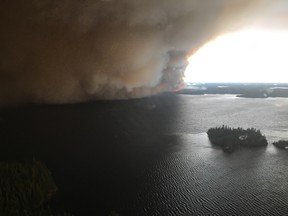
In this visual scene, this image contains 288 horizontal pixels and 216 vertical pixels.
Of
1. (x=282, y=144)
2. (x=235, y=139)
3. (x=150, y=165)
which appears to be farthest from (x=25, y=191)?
(x=282, y=144)

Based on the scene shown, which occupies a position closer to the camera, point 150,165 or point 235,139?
point 150,165

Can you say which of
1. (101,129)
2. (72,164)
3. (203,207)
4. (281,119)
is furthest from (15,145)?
(281,119)


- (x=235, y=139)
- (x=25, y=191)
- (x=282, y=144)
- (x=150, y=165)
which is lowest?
(x=150, y=165)

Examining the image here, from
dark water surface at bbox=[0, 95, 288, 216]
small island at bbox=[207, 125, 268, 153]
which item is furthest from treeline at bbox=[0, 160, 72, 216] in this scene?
small island at bbox=[207, 125, 268, 153]

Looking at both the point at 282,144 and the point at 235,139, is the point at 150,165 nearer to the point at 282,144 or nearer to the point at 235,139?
the point at 235,139

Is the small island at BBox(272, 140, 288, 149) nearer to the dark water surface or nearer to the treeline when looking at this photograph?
the dark water surface

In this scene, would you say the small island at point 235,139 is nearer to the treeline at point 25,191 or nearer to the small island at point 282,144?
the small island at point 282,144

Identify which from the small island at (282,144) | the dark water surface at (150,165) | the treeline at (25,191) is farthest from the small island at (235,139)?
the treeline at (25,191)
